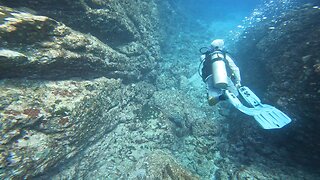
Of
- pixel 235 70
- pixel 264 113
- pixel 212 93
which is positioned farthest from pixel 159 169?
pixel 235 70

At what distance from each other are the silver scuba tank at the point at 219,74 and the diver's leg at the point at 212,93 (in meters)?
0.32

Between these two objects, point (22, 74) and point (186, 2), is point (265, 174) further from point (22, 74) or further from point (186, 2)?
point (186, 2)

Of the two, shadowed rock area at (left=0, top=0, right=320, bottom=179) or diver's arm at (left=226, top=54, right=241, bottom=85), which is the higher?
diver's arm at (left=226, top=54, right=241, bottom=85)

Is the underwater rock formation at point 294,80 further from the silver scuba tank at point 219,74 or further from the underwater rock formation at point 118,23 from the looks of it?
the underwater rock formation at point 118,23

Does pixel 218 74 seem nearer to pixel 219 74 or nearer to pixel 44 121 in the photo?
pixel 219 74

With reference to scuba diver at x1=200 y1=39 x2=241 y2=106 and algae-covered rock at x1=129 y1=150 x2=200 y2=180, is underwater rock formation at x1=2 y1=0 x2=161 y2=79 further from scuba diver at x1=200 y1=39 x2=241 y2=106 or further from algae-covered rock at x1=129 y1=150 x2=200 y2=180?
algae-covered rock at x1=129 y1=150 x2=200 y2=180

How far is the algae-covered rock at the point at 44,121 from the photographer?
4270mm

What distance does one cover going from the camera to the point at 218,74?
621 centimetres

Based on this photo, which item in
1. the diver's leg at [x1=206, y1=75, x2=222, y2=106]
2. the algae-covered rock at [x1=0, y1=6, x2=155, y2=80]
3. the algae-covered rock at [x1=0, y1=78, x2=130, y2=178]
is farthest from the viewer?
the diver's leg at [x1=206, y1=75, x2=222, y2=106]

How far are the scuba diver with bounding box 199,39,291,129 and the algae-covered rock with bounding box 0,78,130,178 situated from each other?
3.55 m

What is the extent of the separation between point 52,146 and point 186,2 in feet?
72.7

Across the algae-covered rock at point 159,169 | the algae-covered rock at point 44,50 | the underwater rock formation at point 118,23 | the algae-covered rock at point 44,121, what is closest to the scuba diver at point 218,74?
the algae-covered rock at point 159,169

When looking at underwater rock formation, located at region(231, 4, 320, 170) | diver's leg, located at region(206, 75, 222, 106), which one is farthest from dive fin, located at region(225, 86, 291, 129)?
underwater rock formation, located at region(231, 4, 320, 170)

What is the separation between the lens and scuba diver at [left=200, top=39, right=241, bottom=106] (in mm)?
6226
